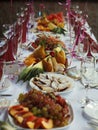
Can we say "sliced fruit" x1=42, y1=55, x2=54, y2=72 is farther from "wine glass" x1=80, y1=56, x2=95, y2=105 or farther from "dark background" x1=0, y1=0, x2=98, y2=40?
"dark background" x1=0, y1=0, x2=98, y2=40

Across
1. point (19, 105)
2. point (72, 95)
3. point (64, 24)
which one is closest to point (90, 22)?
point (64, 24)

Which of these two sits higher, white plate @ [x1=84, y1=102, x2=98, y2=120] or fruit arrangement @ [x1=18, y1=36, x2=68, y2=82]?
fruit arrangement @ [x1=18, y1=36, x2=68, y2=82]

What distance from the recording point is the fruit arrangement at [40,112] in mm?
966

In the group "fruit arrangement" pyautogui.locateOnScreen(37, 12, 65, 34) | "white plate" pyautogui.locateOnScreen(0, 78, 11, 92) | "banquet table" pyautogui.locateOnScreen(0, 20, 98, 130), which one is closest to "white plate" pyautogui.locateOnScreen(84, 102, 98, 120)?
"banquet table" pyautogui.locateOnScreen(0, 20, 98, 130)

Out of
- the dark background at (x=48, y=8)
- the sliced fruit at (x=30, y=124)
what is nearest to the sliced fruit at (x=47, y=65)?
the sliced fruit at (x=30, y=124)

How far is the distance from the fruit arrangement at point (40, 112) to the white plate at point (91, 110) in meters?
0.07

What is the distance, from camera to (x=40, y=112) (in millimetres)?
1003

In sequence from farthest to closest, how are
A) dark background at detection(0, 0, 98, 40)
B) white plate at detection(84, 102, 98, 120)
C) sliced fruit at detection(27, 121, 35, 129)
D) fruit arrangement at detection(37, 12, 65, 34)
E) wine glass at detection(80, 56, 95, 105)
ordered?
dark background at detection(0, 0, 98, 40), fruit arrangement at detection(37, 12, 65, 34), wine glass at detection(80, 56, 95, 105), white plate at detection(84, 102, 98, 120), sliced fruit at detection(27, 121, 35, 129)

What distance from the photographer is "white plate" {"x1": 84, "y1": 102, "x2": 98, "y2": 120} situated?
1.08m

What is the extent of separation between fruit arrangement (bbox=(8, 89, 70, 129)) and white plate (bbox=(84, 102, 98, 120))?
73mm

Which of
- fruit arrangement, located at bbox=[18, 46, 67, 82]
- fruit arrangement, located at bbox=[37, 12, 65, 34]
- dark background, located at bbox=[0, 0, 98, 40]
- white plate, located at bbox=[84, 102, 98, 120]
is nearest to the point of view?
white plate, located at bbox=[84, 102, 98, 120]

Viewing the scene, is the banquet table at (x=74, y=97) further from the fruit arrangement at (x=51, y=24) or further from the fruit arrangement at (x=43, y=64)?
the fruit arrangement at (x=51, y=24)

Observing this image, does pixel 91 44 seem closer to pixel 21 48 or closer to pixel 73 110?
pixel 21 48

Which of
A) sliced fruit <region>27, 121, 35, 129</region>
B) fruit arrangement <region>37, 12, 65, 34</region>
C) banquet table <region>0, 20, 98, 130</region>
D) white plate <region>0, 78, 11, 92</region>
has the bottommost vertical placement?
banquet table <region>0, 20, 98, 130</region>
